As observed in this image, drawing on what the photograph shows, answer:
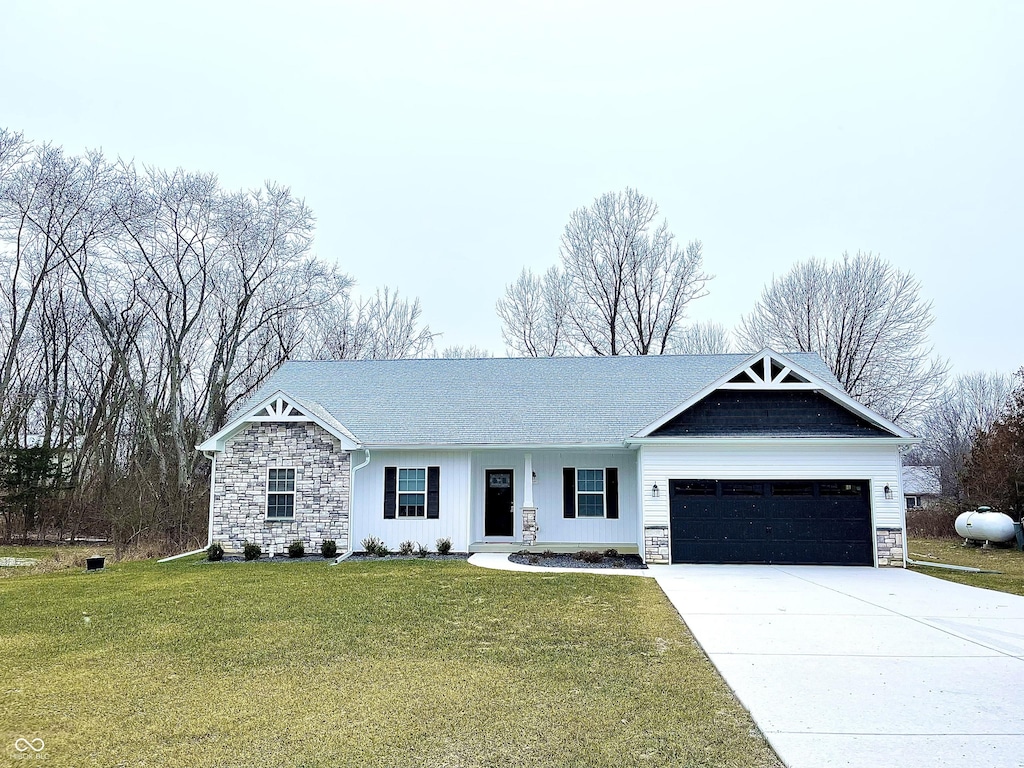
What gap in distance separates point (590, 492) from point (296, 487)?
7247 mm

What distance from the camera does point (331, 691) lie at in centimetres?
581

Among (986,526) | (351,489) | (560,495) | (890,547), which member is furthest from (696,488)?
(986,526)

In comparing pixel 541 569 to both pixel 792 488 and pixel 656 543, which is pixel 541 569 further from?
pixel 792 488

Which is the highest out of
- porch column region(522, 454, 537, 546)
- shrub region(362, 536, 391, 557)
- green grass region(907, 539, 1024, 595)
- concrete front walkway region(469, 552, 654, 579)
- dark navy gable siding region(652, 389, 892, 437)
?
dark navy gable siding region(652, 389, 892, 437)

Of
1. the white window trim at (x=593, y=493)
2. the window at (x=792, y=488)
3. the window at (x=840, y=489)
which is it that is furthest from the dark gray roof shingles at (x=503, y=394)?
the window at (x=840, y=489)

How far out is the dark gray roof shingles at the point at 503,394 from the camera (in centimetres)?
1727

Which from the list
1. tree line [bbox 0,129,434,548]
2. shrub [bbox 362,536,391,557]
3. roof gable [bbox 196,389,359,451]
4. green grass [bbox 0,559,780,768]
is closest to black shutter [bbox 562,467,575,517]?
shrub [bbox 362,536,391,557]

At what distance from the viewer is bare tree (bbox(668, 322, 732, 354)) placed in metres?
36.2

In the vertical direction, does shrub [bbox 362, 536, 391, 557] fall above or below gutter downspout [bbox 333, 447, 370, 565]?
below

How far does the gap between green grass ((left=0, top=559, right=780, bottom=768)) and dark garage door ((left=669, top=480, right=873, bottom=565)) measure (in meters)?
4.57

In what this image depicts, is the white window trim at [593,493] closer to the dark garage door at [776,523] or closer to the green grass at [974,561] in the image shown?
the dark garage door at [776,523]

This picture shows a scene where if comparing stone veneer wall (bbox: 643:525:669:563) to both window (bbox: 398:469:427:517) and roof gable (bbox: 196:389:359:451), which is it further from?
roof gable (bbox: 196:389:359:451)

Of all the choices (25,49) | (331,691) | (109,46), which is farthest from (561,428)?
(25,49)
